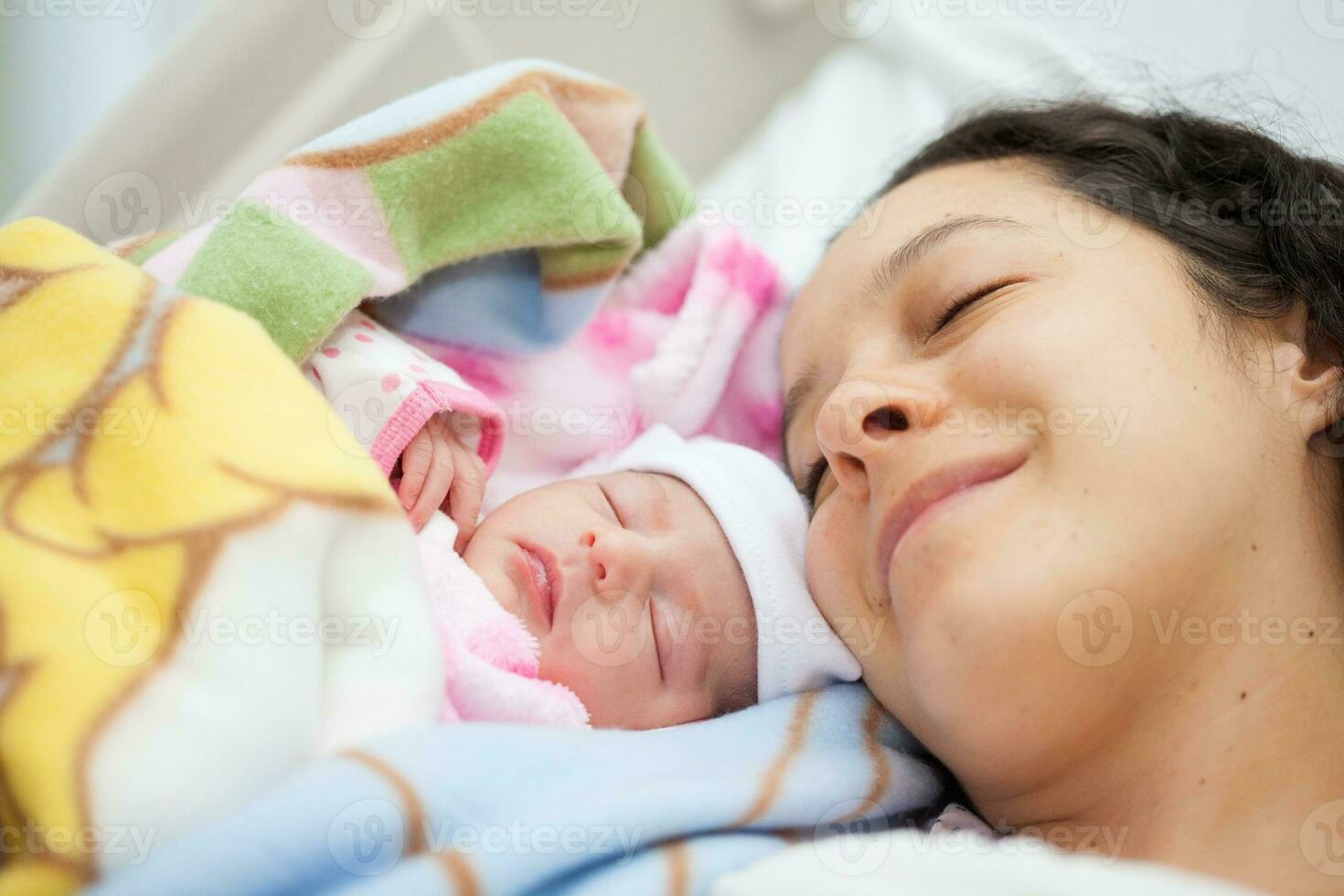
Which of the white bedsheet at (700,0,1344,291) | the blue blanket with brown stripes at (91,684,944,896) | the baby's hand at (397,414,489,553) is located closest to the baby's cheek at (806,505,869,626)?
the blue blanket with brown stripes at (91,684,944,896)

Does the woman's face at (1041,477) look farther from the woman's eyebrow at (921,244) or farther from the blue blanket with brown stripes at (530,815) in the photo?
the blue blanket with brown stripes at (530,815)

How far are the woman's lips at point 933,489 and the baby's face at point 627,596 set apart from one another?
22 cm

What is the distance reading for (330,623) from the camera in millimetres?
784

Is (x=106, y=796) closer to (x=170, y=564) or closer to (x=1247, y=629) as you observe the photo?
(x=170, y=564)

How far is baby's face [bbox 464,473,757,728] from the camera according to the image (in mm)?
996

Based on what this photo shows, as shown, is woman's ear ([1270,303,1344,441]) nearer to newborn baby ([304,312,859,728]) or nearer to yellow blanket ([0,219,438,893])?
newborn baby ([304,312,859,728])

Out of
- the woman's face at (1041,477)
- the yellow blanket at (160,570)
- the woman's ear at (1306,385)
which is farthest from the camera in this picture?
the woman's ear at (1306,385)

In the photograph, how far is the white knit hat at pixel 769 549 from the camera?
1036 mm

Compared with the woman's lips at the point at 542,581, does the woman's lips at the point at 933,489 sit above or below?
above

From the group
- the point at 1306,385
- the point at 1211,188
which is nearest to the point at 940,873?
the point at 1306,385

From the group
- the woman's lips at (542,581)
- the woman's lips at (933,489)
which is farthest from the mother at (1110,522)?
the woman's lips at (542,581)

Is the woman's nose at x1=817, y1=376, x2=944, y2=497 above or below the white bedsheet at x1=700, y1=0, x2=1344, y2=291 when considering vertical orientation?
below

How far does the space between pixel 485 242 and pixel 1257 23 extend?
1.31 m

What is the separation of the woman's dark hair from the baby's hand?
611mm
